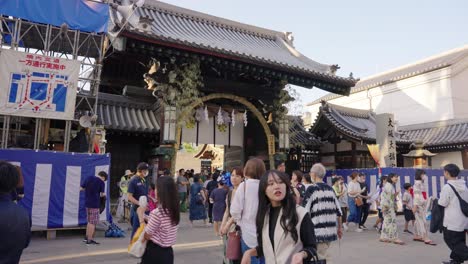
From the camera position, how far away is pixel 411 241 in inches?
371

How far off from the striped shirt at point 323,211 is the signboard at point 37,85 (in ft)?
26.9

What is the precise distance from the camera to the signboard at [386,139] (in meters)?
13.8

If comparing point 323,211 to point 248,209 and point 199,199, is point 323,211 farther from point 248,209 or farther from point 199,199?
point 199,199

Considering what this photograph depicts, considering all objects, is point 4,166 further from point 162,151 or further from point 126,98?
point 126,98

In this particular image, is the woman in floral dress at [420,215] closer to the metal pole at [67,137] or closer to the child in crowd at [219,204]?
the child in crowd at [219,204]

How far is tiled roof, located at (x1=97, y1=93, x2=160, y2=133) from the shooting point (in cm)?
1216

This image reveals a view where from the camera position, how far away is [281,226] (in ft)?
9.22

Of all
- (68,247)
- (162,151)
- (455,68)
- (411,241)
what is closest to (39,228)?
(68,247)

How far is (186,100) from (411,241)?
8.00m

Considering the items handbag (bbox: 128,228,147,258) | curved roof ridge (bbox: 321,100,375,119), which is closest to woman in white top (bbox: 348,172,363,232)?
curved roof ridge (bbox: 321,100,375,119)

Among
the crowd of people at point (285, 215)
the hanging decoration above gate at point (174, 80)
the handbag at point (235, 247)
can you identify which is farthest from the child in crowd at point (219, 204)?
the handbag at point (235, 247)

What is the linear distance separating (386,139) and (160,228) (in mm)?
12118

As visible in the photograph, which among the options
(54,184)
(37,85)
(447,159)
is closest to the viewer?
(54,184)

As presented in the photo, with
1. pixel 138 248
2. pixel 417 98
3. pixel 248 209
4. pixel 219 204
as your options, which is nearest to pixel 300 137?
pixel 219 204
